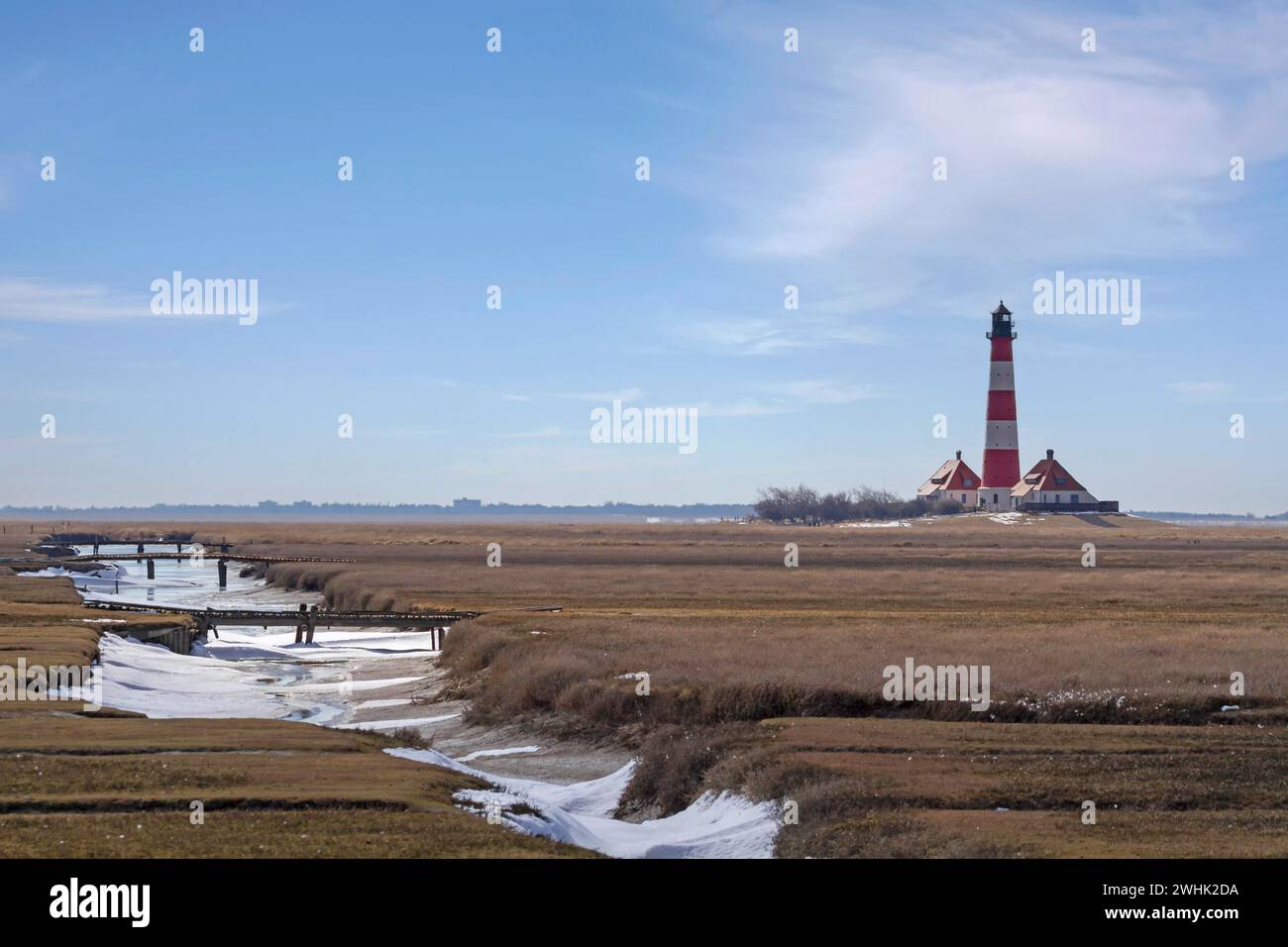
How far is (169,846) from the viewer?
59.5 ft

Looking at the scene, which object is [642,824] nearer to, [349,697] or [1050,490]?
[349,697]

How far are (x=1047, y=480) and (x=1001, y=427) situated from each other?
1991cm

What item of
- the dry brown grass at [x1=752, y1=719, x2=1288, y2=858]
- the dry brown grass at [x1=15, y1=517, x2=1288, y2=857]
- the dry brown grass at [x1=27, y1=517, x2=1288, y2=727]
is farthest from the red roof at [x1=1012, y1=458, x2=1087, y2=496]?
the dry brown grass at [x1=752, y1=719, x2=1288, y2=858]

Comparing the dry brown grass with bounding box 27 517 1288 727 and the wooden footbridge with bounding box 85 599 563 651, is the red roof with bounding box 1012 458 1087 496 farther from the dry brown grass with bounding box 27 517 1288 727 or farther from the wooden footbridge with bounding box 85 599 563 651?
the wooden footbridge with bounding box 85 599 563 651

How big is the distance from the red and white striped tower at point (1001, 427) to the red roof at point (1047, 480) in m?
2.11

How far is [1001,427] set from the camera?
159875 millimetres

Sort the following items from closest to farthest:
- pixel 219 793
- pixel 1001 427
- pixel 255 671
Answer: pixel 219 793, pixel 255 671, pixel 1001 427

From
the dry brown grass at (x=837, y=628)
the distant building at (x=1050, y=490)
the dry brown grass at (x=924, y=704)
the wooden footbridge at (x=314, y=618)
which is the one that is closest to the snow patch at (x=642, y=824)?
the dry brown grass at (x=924, y=704)

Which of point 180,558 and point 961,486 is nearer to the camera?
point 180,558

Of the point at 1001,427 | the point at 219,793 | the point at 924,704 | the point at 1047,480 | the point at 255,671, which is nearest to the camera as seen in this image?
the point at 219,793

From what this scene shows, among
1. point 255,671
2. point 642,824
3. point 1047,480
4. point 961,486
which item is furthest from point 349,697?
point 961,486
